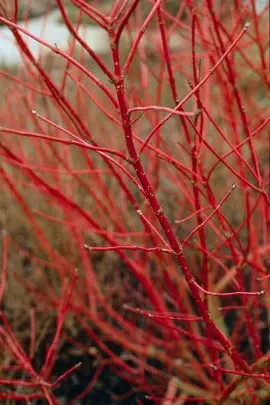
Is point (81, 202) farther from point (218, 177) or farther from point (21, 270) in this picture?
point (218, 177)

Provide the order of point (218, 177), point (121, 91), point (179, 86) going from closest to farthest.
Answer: point (121, 91), point (218, 177), point (179, 86)

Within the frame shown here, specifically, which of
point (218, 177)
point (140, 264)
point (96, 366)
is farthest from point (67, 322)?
point (218, 177)

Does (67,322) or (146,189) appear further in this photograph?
(67,322)

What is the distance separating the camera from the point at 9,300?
314cm

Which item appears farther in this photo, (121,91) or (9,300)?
(9,300)

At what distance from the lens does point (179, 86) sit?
7047mm

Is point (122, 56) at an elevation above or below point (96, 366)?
above

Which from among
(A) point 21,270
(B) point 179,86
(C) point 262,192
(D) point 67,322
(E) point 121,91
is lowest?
(D) point 67,322

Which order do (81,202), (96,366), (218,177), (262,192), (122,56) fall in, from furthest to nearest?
1. (122,56)
2. (218,177)
3. (81,202)
4. (96,366)
5. (262,192)

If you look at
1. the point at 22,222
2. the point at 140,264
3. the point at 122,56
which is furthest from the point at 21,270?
the point at 122,56

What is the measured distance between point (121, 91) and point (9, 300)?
8.26 feet

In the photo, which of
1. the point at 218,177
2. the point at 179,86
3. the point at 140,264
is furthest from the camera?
the point at 179,86

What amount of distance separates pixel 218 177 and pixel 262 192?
312 centimetres

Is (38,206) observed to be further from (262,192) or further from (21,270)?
(262,192)
